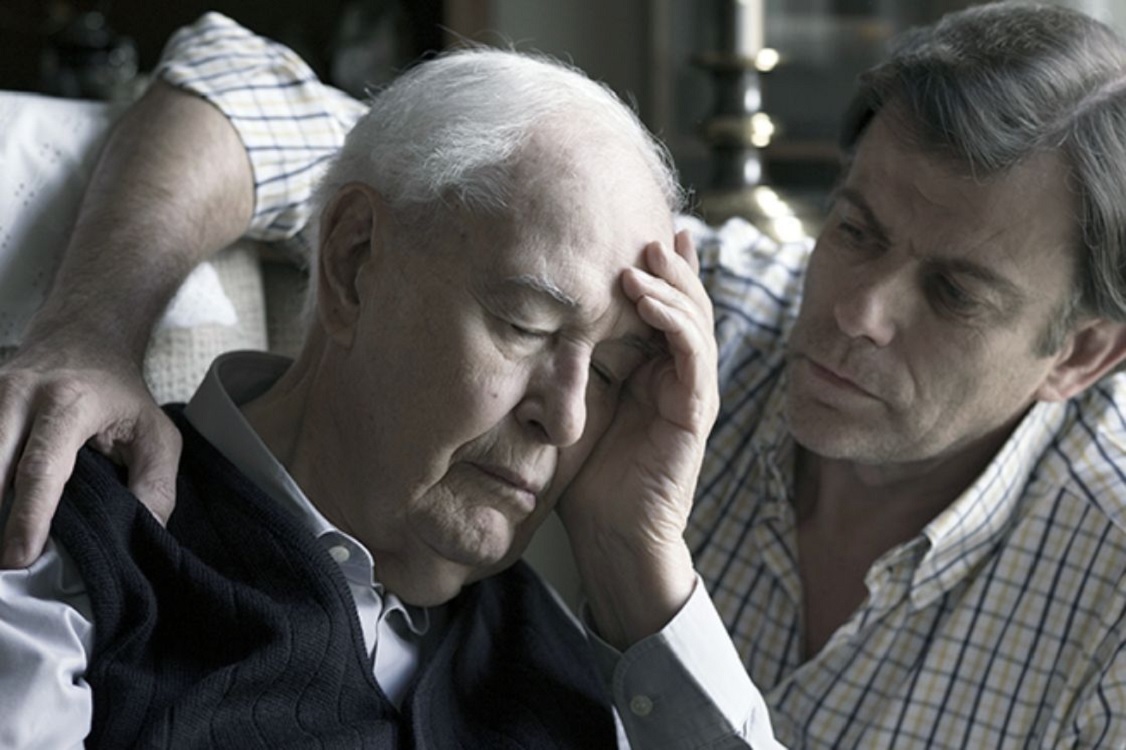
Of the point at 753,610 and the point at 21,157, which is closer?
the point at 21,157

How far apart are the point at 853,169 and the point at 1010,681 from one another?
625 mm

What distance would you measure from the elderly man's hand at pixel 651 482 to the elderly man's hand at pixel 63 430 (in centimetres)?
43

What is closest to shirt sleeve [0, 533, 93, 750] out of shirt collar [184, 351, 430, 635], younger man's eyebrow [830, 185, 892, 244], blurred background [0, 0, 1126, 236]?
shirt collar [184, 351, 430, 635]

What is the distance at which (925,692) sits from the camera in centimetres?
170

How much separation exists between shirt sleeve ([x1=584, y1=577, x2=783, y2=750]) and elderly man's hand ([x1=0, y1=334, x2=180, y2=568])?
48 cm

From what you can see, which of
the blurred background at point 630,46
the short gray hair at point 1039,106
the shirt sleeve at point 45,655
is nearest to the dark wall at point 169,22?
the blurred background at point 630,46

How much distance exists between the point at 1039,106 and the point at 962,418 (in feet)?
1.20

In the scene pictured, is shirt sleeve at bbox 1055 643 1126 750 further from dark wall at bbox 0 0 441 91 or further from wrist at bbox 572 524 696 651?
dark wall at bbox 0 0 441 91

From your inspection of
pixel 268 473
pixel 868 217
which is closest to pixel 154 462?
pixel 268 473

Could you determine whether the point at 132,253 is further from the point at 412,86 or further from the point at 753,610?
the point at 753,610

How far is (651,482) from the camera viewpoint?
146cm

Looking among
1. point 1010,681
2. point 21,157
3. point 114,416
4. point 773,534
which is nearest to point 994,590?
point 1010,681

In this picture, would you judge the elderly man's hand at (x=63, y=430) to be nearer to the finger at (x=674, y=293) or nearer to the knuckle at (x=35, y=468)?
the knuckle at (x=35, y=468)

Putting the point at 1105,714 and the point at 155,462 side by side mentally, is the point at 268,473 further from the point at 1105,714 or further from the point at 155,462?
the point at 1105,714
